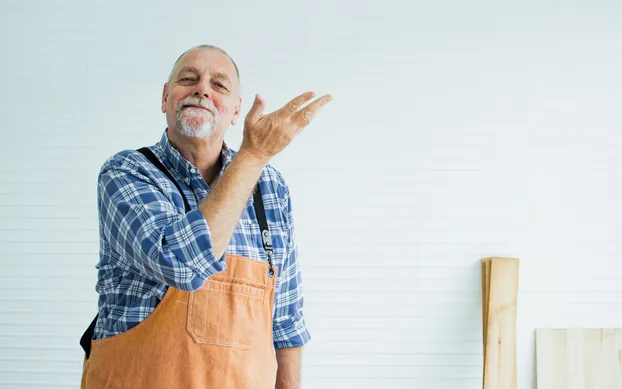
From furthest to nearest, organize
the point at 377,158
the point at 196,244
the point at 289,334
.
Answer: the point at 377,158, the point at 289,334, the point at 196,244

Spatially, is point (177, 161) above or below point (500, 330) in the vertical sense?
above

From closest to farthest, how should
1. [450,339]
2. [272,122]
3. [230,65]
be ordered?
[272,122]
[230,65]
[450,339]

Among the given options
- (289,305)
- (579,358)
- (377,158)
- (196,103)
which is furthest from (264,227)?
(579,358)

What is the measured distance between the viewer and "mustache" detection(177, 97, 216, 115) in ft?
5.32

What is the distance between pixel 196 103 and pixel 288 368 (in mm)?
836

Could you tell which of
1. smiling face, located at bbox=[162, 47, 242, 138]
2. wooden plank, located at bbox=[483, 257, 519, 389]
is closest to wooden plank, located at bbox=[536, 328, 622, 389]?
wooden plank, located at bbox=[483, 257, 519, 389]

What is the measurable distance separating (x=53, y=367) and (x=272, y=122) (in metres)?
2.08

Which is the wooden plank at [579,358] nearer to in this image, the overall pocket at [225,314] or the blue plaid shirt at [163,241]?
the blue plaid shirt at [163,241]

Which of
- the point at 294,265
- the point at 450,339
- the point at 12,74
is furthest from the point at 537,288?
the point at 12,74

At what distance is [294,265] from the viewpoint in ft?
5.84

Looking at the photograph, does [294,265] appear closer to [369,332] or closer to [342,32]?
[369,332]

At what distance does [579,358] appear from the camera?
2674mm

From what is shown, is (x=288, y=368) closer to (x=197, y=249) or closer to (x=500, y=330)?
(x=197, y=249)

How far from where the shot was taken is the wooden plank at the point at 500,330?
102 inches
